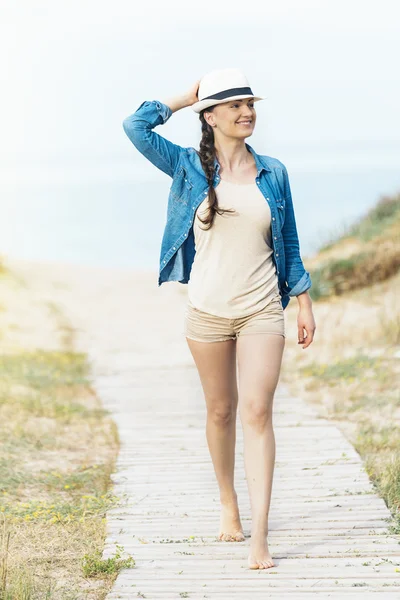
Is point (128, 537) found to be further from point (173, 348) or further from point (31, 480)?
point (173, 348)


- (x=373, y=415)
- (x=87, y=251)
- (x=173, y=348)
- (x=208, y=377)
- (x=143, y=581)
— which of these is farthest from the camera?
(x=87, y=251)

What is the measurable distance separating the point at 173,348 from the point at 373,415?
5.10 m

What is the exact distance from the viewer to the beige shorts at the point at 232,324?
4.05 metres

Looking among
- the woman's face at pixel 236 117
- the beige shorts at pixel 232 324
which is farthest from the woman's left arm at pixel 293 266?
the woman's face at pixel 236 117

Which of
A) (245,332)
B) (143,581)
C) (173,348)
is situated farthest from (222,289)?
(173,348)

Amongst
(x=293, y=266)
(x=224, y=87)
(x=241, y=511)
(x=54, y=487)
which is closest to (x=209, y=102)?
(x=224, y=87)

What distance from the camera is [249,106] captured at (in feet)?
13.6

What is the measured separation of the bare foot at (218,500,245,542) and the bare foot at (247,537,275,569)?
418 millimetres

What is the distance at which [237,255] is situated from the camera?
13.3 feet

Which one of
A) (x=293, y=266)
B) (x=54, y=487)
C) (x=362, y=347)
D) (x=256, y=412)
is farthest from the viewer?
(x=362, y=347)

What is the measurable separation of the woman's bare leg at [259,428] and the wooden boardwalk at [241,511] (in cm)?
14

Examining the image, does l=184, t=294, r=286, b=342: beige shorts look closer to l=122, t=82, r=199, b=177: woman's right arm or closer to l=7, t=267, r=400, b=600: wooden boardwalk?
l=122, t=82, r=199, b=177: woman's right arm

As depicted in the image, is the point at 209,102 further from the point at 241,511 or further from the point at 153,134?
the point at 241,511

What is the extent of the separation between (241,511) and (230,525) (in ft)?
1.77
